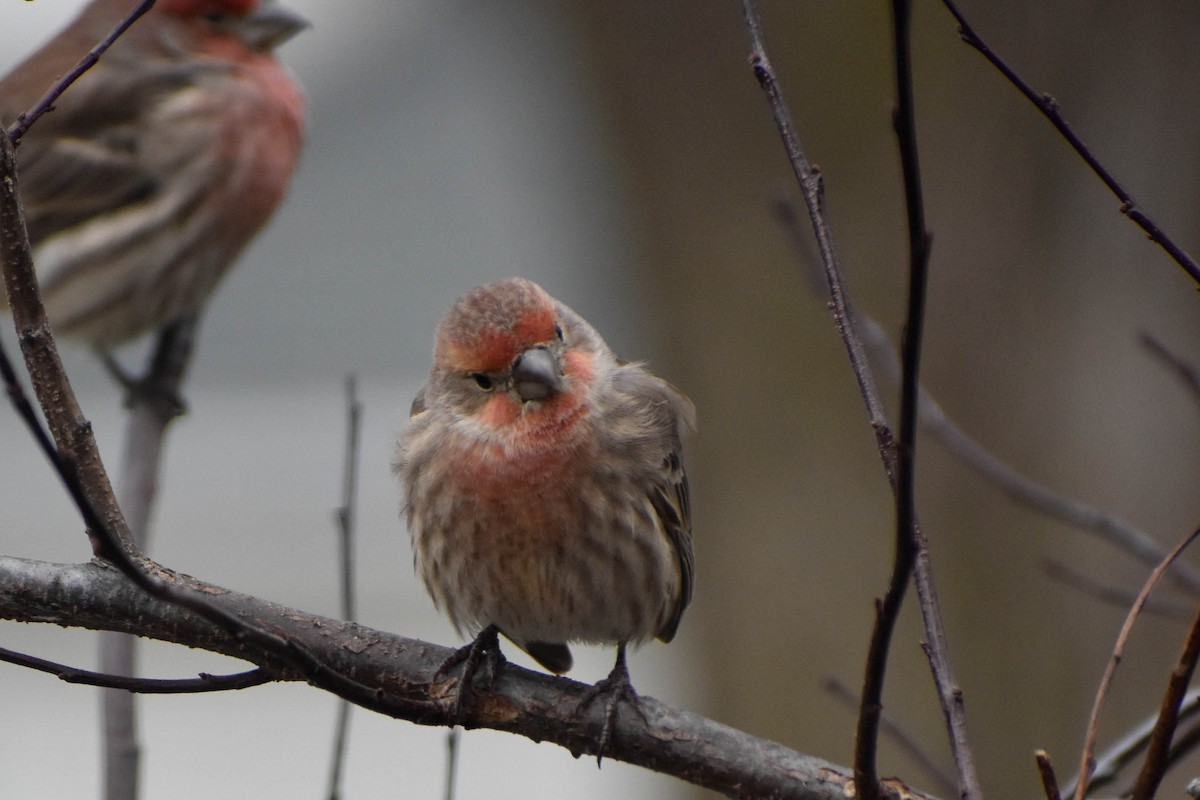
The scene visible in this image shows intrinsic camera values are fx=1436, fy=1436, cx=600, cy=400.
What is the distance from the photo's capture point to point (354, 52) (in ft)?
37.2

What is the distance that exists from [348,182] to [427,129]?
779 millimetres

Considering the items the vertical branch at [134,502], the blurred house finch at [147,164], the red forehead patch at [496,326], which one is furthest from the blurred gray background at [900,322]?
the red forehead patch at [496,326]

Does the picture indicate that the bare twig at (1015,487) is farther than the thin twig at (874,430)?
Yes

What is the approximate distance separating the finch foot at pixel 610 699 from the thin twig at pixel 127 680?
848 mm

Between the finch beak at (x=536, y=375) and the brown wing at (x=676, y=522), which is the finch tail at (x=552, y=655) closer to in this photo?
the brown wing at (x=676, y=522)

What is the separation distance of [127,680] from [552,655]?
6.98ft

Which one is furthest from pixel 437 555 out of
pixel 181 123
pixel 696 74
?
pixel 696 74

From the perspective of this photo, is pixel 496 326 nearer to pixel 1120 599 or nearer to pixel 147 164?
pixel 1120 599

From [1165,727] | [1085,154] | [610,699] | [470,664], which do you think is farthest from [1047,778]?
[470,664]

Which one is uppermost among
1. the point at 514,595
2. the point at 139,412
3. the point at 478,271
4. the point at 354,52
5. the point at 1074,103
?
the point at 354,52

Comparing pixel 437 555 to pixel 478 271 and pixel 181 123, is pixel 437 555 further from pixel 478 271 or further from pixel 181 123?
pixel 478 271

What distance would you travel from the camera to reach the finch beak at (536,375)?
11.8 ft

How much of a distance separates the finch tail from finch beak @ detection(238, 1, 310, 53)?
11.3 feet

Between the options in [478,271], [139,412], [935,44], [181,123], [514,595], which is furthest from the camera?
[478,271]
